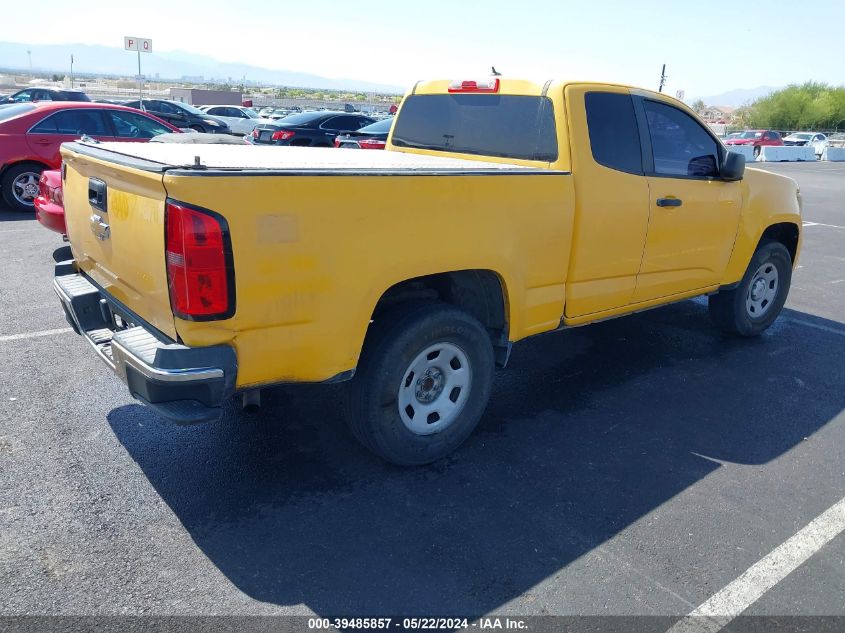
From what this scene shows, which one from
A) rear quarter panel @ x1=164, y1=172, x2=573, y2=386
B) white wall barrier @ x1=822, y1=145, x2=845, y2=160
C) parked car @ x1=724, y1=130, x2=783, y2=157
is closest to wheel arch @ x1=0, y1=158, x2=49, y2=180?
rear quarter panel @ x1=164, y1=172, x2=573, y2=386

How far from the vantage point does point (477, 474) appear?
3717 mm

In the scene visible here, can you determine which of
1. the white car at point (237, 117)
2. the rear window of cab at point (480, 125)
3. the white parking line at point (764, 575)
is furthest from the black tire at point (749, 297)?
the white car at point (237, 117)

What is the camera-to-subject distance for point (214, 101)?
5850 cm

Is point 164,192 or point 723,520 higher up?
point 164,192

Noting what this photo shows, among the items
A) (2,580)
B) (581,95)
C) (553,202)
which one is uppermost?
(581,95)

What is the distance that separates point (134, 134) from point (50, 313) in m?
5.93

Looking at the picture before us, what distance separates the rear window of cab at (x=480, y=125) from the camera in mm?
4277

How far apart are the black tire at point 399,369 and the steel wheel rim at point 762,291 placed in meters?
3.38

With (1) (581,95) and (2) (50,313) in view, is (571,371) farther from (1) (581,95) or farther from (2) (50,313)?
(2) (50,313)

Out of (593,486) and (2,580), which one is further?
(593,486)

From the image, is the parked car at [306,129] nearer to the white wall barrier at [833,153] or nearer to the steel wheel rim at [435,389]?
the steel wheel rim at [435,389]

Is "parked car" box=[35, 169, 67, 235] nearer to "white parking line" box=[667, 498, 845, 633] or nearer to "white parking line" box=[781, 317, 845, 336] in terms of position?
"white parking line" box=[667, 498, 845, 633]

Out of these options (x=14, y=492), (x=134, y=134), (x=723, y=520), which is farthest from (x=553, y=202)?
(x=134, y=134)

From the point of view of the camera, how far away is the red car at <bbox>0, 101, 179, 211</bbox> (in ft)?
32.7
